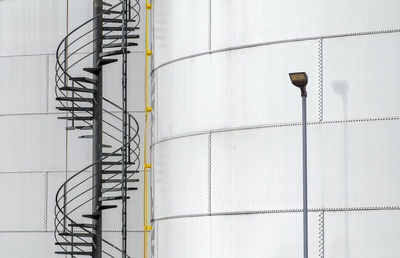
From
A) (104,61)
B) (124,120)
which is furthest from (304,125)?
(104,61)

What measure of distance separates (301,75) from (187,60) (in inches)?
172

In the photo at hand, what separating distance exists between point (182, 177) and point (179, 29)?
338 cm

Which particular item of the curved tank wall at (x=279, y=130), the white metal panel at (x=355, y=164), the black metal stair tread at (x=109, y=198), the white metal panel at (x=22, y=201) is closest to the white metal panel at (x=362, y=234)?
the curved tank wall at (x=279, y=130)

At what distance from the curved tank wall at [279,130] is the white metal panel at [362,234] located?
19mm

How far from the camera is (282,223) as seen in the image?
20.6m

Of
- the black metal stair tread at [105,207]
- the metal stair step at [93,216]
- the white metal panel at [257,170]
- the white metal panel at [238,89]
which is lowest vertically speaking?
the metal stair step at [93,216]

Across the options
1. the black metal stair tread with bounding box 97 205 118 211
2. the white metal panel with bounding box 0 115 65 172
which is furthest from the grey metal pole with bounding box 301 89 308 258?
the white metal panel with bounding box 0 115 65 172

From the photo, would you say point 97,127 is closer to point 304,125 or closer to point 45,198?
point 45,198

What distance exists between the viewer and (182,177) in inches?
888

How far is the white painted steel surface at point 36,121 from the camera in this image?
87.3ft

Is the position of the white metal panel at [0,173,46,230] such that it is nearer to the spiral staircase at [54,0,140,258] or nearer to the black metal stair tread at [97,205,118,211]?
the spiral staircase at [54,0,140,258]

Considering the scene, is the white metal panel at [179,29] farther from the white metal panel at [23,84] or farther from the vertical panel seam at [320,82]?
the white metal panel at [23,84]

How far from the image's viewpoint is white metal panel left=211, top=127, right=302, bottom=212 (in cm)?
2070

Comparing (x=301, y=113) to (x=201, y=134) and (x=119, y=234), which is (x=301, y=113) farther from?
(x=119, y=234)
